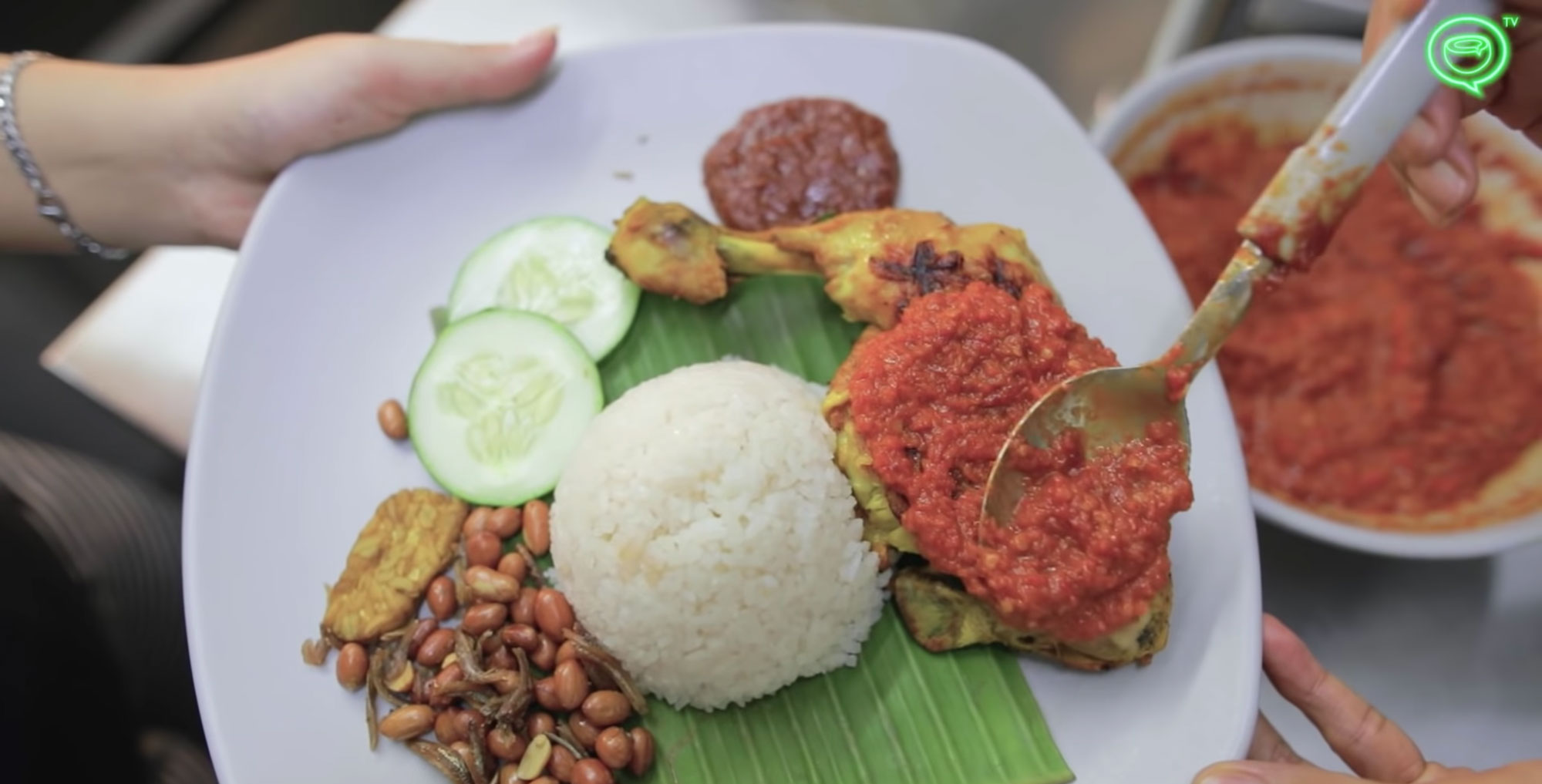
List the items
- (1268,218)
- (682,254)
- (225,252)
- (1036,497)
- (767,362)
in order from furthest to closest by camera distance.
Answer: (225,252), (767,362), (682,254), (1036,497), (1268,218)

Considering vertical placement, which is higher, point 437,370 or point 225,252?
point 437,370

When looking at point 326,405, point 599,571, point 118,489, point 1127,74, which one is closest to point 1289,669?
point 599,571

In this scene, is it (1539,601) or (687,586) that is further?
(1539,601)

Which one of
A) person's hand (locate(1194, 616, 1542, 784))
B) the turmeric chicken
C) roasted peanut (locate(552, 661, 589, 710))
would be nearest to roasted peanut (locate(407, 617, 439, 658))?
roasted peanut (locate(552, 661, 589, 710))

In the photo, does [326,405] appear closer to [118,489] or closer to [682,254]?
[682,254]

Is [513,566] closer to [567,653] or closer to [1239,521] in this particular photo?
[567,653]

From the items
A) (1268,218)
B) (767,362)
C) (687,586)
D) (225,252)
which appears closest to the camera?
(1268,218)

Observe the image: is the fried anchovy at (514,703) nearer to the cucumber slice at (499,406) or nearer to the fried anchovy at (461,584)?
the fried anchovy at (461,584)
